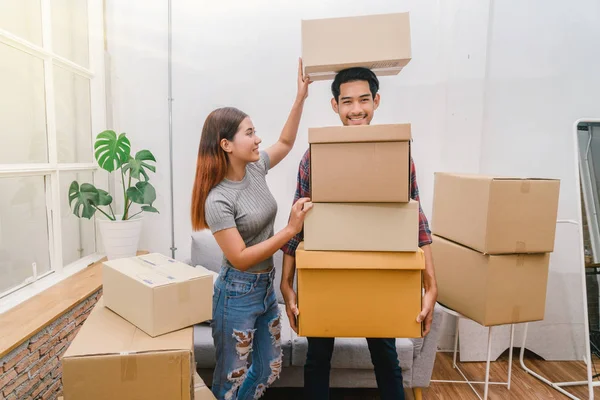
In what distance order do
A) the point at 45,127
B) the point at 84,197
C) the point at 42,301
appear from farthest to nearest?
the point at 84,197
the point at 45,127
the point at 42,301

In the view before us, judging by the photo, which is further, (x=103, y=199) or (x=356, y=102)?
(x=103, y=199)

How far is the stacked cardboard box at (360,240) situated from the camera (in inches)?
41.1

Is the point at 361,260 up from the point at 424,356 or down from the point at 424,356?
up

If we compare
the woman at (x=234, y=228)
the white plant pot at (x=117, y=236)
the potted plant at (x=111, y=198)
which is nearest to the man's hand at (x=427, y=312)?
the woman at (x=234, y=228)

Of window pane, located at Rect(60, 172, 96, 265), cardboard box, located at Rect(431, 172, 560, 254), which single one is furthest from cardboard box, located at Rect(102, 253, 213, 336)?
cardboard box, located at Rect(431, 172, 560, 254)

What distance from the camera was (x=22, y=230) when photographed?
1.67 m

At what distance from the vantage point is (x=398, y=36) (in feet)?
3.71

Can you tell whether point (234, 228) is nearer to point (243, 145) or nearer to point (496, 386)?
point (243, 145)

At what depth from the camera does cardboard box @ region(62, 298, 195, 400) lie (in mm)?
958

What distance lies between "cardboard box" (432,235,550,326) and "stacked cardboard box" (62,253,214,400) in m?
1.17

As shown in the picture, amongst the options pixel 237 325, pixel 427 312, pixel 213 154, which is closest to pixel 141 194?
pixel 213 154

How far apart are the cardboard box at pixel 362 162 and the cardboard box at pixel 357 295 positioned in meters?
0.18

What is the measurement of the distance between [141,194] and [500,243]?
1.74 m

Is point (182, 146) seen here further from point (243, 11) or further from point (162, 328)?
point (162, 328)
